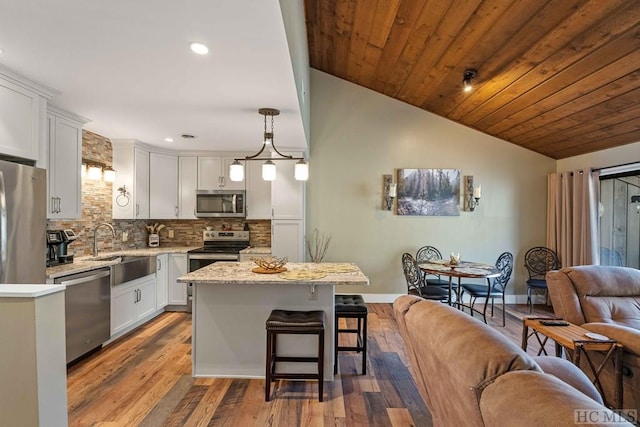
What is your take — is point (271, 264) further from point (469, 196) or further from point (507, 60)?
point (469, 196)

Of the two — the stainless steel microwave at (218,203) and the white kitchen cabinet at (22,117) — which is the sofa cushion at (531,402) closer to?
the white kitchen cabinet at (22,117)

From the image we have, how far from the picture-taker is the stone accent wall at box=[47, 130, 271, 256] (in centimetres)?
388

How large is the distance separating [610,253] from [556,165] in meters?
1.49

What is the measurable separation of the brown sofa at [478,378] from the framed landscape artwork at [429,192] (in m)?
3.81

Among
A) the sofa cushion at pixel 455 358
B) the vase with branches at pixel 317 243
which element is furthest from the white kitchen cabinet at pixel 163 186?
the sofa cushion at pixel 455 358

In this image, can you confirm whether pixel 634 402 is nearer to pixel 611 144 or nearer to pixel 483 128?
pixel 611 144

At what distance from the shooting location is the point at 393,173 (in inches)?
203

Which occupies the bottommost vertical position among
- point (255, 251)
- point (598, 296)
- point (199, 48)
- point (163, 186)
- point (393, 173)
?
point (598, 296)

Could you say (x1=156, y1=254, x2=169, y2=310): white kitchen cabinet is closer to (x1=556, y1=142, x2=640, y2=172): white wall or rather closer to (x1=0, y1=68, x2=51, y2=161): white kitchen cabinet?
(x1=0, y1=68, x2=51, y2=161): white kitchen cabinet

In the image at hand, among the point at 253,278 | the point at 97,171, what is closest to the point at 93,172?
the point at 97,171

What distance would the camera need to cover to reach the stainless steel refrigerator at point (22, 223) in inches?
87.7

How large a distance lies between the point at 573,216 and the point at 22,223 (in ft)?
20.0

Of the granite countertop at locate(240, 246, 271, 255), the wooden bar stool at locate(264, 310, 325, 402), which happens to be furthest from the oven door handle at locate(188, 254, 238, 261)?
the wooden bar stool at locate(264, 310, 325, 402)

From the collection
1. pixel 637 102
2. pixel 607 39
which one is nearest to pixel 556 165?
pixel 637 102
